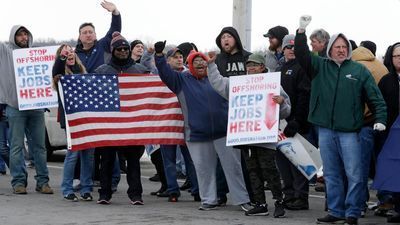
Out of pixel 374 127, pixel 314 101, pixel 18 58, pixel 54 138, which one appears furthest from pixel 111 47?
pixel 54 138

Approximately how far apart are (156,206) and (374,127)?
9.96ft

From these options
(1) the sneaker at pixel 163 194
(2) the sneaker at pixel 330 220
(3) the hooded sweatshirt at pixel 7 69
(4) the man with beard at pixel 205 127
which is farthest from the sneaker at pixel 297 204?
(3) the hooded sweatshirt at pixel 7 69

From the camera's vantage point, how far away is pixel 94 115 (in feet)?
41.1

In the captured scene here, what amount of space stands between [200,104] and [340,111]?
1.85 m

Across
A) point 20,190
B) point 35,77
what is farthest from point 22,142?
point 35,77

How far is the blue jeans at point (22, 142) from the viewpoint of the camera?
1304 cm

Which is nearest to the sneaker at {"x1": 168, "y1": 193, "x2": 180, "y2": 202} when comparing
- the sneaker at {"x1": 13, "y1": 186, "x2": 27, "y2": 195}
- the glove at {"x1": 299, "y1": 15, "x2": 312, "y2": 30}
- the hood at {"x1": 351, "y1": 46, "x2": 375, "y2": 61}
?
the sneaker at {"x1": 13, "y1": 186, "x2": 27, "y2": 195}

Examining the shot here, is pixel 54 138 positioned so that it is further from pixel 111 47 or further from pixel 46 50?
pixel 111 47

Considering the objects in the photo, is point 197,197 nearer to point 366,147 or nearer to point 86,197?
point 86,197

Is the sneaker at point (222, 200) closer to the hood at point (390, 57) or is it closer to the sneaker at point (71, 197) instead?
the sneaker at point (71, 197)

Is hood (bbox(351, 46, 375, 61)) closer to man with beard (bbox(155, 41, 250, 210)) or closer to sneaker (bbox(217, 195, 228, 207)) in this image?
man with beard (bbox(155, 41, 250, 210))

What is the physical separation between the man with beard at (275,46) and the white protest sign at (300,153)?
1594 mm

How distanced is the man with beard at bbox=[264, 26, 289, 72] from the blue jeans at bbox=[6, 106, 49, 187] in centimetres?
305

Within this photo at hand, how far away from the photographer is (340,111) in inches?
413
